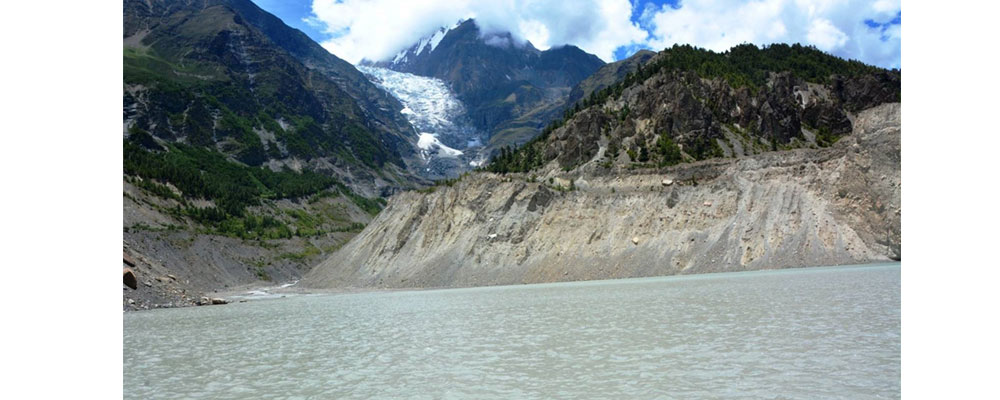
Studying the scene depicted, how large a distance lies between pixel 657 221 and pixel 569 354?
53412 millimetres

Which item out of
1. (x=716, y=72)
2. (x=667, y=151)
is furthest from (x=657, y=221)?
(x=716, y=72)

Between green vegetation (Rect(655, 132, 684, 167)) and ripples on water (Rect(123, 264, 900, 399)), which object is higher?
green vegetation (Rect(655, 132, 684, 167))

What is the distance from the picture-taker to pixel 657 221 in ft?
222

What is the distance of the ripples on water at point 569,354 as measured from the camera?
1233cm

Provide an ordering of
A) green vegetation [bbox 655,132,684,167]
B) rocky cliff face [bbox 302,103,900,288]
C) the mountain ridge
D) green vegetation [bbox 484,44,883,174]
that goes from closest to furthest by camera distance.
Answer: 1. rocky cliff face [bbox 302,103,900,288]
2. the mountain ridge
3. green vegetation [bbox 655,132,684,167]
4. green vegetation [bbox 484,44,883,174]

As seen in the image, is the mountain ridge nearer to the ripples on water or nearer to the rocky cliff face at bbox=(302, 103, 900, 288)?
the rocky cliff face at bbox=(302, 103, 900, 288)

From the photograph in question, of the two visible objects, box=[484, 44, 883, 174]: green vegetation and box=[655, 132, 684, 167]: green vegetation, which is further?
box=[484, 44, 883, 174]: green vegetation

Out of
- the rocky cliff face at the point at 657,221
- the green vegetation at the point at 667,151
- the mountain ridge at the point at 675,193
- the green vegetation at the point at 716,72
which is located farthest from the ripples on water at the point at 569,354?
the green vegetation at the point at 716,72

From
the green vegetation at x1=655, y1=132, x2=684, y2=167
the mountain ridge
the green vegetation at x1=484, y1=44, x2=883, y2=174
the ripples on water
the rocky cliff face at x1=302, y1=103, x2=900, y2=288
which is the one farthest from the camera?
the green vegetation at x1=484, y1=44, x2=883, y2=174

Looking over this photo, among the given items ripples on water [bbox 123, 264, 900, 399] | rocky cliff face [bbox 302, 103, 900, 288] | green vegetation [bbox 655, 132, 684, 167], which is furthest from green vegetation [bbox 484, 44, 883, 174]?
ripples on water [bbox 123, 264, 900, 399]

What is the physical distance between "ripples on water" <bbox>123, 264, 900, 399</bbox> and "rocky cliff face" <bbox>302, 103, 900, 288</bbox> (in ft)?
103

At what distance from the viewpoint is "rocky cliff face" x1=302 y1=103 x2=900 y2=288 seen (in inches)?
2286
